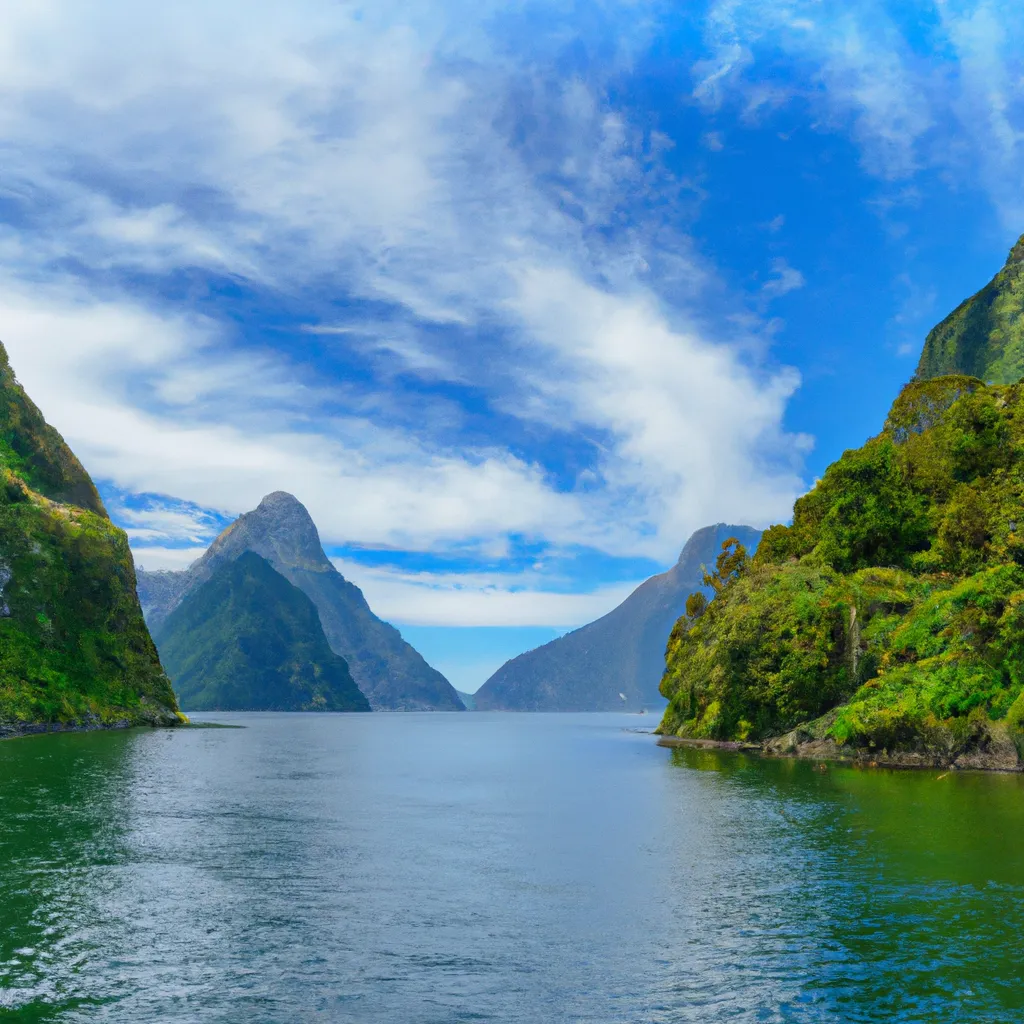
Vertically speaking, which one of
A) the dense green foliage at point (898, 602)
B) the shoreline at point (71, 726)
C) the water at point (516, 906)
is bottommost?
the shoreline at point (71, 726)

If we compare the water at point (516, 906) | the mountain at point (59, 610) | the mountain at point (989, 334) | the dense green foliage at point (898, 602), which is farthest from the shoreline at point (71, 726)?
the mountain at point (989, 334)

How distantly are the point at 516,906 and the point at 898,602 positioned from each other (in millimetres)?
60969

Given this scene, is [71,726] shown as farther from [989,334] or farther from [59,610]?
[989,334]

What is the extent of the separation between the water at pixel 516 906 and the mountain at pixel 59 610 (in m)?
79.0

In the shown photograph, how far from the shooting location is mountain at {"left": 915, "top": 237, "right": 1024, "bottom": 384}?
5536 inches

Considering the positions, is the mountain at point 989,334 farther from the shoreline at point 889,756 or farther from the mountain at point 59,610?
the mountain at point 59,610

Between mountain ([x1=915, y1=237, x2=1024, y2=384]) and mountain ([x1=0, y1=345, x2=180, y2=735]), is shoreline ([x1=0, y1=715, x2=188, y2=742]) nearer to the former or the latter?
mountain ([x1=0, y1=345, x2=180, y2=735])

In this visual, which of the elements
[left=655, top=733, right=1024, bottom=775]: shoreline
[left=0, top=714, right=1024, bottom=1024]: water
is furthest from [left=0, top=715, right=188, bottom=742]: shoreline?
[left=655, top=733, right=1024, bottom=775]: shoreline

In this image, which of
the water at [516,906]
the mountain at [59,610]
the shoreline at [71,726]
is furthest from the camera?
the mountain at [59,610]

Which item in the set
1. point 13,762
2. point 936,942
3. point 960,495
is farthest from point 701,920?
point 960,495

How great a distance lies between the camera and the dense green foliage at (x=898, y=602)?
5819 cm

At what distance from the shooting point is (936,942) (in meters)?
18.4

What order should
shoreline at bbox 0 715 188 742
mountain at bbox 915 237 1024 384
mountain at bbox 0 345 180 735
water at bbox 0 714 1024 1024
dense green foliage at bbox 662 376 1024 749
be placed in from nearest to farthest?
water at bbox 0 714 1024 1024
dense green foliage at bbox 662 376 1024 749
shoreline at bbox 0 715 188 742
mountain at bbox 0 345 180 735
mountain at bbox 915 237 1024 384

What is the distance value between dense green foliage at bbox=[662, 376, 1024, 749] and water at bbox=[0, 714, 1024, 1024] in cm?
1520
